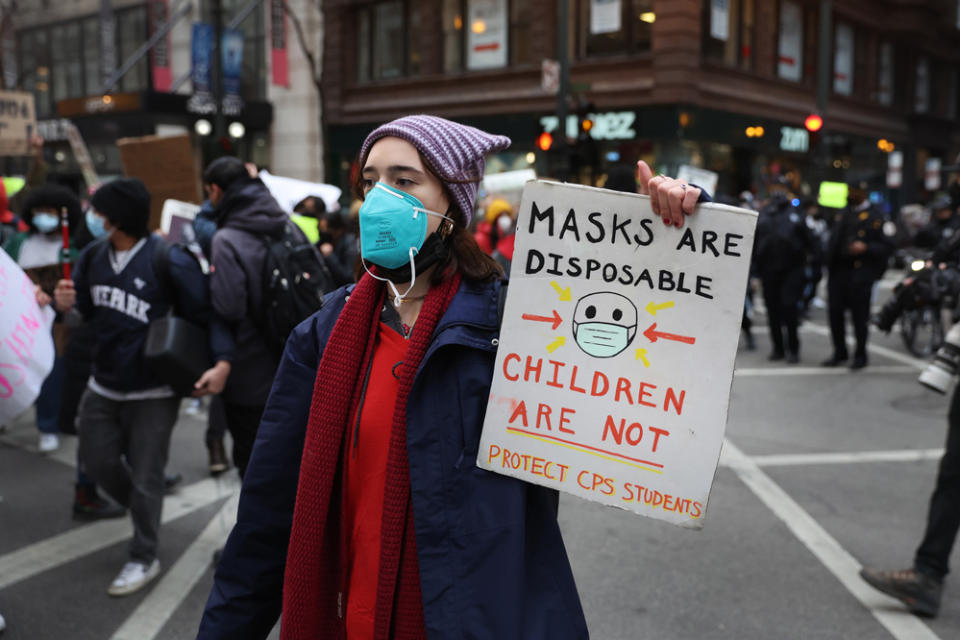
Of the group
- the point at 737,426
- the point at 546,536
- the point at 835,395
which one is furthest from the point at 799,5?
the point at 546,536

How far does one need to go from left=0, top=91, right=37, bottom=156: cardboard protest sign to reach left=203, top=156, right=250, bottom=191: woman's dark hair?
15.3 feet

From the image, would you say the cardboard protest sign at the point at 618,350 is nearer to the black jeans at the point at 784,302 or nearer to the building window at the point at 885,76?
the black jeans at the point at 784,302

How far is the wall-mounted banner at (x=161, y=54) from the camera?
2925cm

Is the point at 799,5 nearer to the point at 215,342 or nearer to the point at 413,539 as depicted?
the point at 215,342

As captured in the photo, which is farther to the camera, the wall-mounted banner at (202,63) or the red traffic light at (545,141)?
the wall-mounted banner at (202,63)

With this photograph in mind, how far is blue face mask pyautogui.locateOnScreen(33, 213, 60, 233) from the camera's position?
240 inches

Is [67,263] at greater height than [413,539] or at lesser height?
greater

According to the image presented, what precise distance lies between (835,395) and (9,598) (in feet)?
24.8

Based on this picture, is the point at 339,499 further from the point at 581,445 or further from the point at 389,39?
the point at 389,39

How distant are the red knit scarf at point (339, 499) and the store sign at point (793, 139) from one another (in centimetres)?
2459

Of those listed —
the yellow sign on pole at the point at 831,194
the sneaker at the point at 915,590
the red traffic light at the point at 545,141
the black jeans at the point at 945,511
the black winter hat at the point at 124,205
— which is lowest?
the sneaker at the point at 915,590

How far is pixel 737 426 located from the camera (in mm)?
7520

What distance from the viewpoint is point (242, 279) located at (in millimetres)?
4320

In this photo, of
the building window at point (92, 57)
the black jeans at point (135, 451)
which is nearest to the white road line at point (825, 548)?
the black jeans at point (135, 451)
